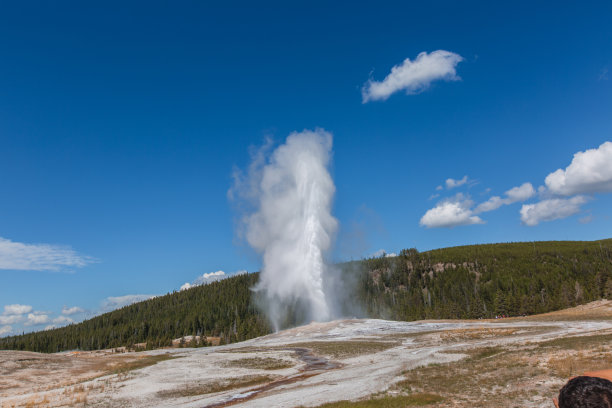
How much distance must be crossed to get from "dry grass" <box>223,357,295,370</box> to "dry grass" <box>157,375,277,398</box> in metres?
5.22

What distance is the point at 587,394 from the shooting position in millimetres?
5266

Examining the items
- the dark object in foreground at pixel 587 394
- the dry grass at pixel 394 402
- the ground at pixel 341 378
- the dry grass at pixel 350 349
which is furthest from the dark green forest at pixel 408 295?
the dark object in foreground at pixel 587 394

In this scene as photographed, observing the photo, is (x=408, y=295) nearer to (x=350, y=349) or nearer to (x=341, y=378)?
(x=350, y=349)

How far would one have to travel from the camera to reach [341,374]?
28859mm

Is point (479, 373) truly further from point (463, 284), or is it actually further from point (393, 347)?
point (463, 284)

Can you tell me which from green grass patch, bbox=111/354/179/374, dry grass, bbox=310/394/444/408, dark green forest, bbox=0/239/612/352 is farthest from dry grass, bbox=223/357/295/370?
dark green forest, bbox=0/239/612/352

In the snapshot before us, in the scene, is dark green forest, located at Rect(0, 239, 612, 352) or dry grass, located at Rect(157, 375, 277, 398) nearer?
dry grass, located at Rect(157, 375, 277, 398)

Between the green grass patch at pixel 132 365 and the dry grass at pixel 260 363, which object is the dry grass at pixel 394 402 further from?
the green grass patch at pixel 132 365

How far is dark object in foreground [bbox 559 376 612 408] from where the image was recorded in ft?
16.9

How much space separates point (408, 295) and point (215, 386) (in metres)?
122

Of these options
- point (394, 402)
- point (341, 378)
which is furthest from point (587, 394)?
point (341, 378)

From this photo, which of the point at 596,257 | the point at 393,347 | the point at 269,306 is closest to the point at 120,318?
the point at 269,306

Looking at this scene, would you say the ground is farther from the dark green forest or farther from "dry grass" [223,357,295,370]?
the dark green forest

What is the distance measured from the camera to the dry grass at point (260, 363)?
37.8 metres
